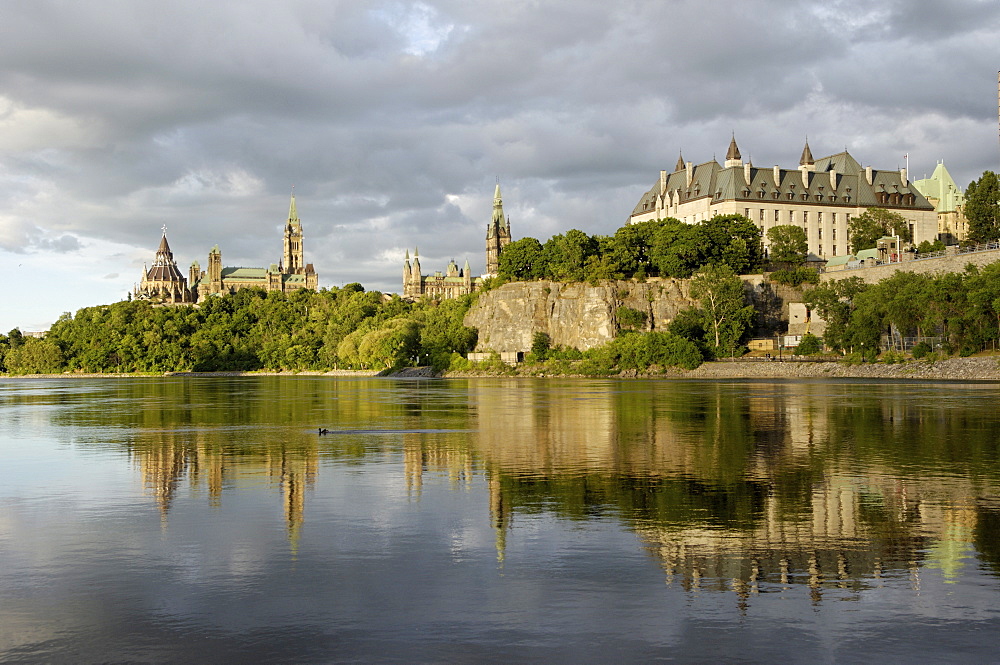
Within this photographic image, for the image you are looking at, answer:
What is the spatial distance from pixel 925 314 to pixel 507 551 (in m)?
87.2

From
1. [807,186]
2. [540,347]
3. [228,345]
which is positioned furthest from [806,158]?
[228,345]

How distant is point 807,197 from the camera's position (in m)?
159

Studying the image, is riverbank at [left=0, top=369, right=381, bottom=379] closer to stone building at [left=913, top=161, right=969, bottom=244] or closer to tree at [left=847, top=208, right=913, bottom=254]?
tree at [left=847, top=208, right=913, bottom=254]

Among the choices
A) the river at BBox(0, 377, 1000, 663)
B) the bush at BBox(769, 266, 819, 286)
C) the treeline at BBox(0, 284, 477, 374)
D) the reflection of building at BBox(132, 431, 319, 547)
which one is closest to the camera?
the river at BBox(0, 377, 1000, 663)

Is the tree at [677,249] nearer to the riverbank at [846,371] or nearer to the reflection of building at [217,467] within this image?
the riverbank at [846,371]

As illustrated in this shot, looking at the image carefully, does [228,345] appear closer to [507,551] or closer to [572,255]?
[572,255]

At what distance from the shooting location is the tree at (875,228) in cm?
14350

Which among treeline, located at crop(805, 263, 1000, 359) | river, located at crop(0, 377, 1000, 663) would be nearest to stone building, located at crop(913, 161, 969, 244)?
treeline, located at crop(805, 263, 1000, 359)

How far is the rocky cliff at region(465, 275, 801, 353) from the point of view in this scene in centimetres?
13675

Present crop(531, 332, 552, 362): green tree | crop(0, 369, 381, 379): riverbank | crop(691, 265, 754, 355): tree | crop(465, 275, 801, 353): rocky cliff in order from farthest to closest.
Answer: crop(0, 369, 381, 379): riverbank → crop(531, 332, 552, 362): green tree → crop(465, 275, 801, 353): rocky cliff → crop(691, 265, 754, 355): tree

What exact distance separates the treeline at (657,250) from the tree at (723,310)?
32.3ft

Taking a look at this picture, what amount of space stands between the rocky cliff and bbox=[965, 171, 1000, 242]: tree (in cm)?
2590

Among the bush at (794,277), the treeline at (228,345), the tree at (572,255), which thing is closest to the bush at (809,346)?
the bush at (794,277)

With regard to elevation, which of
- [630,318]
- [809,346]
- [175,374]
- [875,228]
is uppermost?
[875,228]
